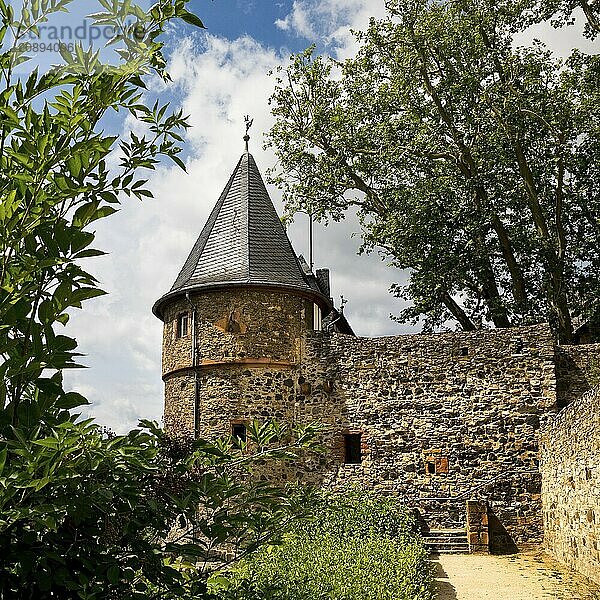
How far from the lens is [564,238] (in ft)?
71.5

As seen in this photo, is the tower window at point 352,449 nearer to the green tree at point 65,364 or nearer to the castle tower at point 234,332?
the castle tower at point 234,332

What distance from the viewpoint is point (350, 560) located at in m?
10.4

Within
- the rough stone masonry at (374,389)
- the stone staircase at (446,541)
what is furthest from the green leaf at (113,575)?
the rough stone masonry at (374,389)

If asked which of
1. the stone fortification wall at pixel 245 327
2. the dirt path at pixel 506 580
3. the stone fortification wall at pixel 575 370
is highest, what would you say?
the stone fortification wall at pixel 245 327

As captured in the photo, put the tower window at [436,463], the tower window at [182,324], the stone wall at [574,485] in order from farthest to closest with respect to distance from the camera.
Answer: the tower window at [182,324]
the tower window at [436,463]
the stone wall at [574,485]

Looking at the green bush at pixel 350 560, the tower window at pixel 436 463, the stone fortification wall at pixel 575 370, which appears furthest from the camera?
the stone fortification wall at pixel 575 370

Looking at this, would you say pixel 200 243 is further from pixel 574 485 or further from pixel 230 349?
pixel 574 485

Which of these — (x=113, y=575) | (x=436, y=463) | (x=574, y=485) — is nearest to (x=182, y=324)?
(x=436, y=463)

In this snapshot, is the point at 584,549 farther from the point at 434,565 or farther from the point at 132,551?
the point at 132,551

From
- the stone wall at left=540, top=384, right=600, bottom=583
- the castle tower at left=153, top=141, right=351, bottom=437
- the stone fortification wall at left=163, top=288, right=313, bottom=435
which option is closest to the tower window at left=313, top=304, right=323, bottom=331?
the castle tower at left=153, top=141, right=351, bottom=437

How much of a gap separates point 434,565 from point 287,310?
697cm

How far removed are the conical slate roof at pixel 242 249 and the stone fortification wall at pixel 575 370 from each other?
5.77 m

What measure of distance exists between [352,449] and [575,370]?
17.6 feet

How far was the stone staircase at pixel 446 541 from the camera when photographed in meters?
16.1
